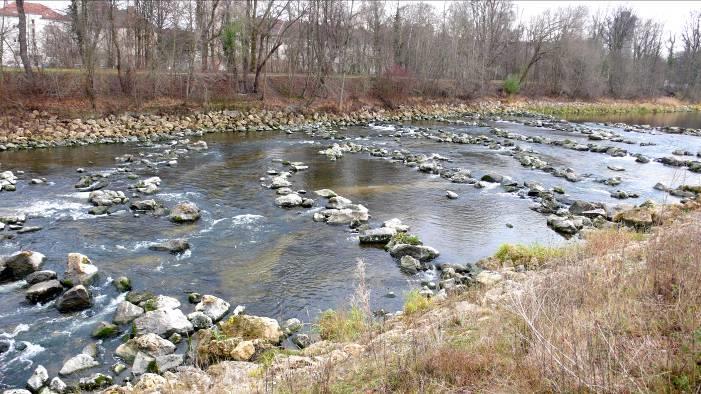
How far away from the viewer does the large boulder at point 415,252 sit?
1093cm

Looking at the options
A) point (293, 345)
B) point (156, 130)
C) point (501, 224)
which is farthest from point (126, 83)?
point (293, 345)

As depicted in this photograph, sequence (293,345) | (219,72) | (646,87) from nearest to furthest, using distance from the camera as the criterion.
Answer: (293,345)
(219,72)
(646,87)

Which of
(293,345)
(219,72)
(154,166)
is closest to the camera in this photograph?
(293,345)

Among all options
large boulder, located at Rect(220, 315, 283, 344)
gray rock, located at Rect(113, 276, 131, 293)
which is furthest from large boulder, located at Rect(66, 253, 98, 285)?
large boulder, located at Rect(220, 315, 283, 344)

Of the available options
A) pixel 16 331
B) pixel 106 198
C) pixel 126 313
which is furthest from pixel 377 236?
pixel 106 198

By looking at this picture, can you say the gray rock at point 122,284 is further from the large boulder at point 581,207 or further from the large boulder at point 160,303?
the large boulder at point 581,207

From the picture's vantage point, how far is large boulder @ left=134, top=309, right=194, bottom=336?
753 cm

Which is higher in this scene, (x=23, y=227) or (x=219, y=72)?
(x=219, y=72)

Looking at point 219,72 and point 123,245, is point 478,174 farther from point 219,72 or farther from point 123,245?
point 219,72

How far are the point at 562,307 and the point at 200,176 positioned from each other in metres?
15.3

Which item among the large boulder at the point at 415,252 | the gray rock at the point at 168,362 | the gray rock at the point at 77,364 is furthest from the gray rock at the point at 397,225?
the gray rock at the point at 77,364

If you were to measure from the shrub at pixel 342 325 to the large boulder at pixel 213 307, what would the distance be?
1.69 m

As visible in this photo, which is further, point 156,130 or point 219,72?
point 219,72

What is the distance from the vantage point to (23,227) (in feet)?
39.5
